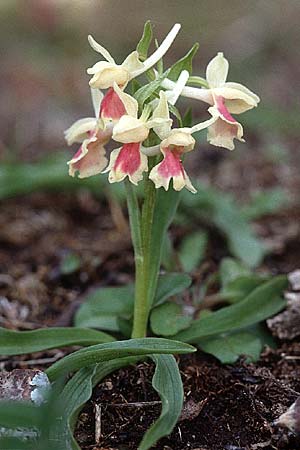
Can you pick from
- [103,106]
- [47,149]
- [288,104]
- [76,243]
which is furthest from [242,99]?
[288,104]

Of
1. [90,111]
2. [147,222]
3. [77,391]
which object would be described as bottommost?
[77,391]

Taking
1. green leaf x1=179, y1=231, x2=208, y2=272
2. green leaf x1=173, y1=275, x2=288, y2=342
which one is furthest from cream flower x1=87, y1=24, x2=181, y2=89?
green leaf x1=179, y1=231, x2=208, y2=272

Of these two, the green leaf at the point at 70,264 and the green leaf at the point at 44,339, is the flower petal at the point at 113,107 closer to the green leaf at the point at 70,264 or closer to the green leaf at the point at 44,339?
the green leaf at the point at 44,339

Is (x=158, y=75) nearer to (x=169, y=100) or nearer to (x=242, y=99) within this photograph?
(x=169, y=100)

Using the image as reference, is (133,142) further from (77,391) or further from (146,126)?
(77,391)

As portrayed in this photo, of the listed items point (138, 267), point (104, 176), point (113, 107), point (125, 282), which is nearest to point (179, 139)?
point (113, 107)

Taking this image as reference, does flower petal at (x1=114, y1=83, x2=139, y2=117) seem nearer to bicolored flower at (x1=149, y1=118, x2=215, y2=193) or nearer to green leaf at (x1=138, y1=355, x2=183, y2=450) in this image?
bicolored flower at (x1=149, y1=118, x2=215, y2=193)

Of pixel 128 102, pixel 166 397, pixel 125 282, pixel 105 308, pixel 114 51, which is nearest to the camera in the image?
pixel 166 397
